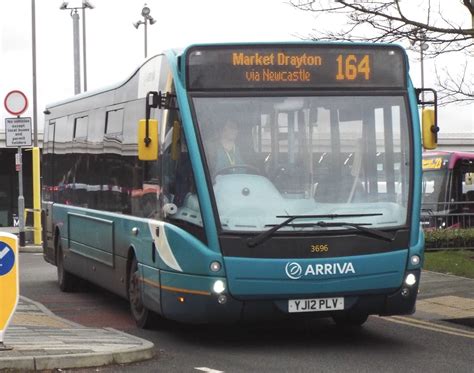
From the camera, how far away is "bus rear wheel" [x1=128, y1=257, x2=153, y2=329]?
10625 millimetres

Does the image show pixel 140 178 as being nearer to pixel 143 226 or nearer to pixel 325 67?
pixel 143 226

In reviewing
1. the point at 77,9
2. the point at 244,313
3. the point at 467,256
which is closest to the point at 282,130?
the point at 244,313

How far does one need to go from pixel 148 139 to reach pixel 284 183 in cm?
136

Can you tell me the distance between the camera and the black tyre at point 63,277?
1511 cm

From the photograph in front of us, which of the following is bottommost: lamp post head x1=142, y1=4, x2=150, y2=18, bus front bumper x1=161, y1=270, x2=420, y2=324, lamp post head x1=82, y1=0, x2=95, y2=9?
bus front bumper x1=161, y1=270, x2=420, y2=324

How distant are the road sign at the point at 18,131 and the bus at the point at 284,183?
580 inches

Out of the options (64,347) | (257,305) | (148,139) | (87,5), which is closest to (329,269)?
(257,305)

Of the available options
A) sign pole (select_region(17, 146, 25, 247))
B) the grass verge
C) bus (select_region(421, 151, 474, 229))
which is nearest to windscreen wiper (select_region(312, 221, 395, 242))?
the grass verge

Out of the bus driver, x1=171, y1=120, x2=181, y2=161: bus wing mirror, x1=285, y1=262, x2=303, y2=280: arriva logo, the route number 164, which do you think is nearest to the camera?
x1=285, y1=262, x2=303, y2=280: arriva logo

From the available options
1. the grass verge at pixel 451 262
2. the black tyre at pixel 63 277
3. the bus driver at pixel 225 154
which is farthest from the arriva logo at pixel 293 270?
the grass verge at pixel 451 262

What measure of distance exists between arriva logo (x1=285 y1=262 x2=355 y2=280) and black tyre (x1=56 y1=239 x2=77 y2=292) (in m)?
6.63

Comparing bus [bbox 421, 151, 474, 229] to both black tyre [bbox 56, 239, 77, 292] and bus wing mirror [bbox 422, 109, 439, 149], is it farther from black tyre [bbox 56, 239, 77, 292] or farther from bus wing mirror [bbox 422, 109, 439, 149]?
bus wing mirror [bbox 422, 109, 439, 149]

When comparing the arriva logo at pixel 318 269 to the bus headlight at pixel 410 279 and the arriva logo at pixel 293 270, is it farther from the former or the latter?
the bus headlight at pixel 410 279

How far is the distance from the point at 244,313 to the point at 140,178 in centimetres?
233
